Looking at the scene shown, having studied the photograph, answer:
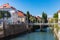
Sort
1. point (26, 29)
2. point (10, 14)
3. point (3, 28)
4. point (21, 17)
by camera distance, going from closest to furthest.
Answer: point (3, 28) → point (26, 29) → point (10, 14) → point (21, 17)

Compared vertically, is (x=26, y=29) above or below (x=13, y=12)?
below

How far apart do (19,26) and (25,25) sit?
8.03 m

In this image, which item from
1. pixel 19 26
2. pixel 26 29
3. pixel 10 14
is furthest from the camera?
pixel 10 14

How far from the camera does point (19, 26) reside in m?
58.2

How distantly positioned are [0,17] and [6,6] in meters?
15.6

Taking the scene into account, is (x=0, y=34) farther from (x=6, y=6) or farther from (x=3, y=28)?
(x=6, y=6)

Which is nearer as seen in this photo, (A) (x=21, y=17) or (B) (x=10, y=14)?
(B) (x=10, y=14)

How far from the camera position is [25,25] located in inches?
2601

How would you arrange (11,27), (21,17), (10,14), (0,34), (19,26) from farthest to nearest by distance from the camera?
(21,17)
(10,14)
(19,26)
(11,27)
(0,34)

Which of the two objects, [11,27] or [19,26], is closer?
[11,27]

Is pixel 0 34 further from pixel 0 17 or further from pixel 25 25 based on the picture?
pixel 25 25

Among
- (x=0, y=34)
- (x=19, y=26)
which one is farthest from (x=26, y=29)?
(x=0, y=34)

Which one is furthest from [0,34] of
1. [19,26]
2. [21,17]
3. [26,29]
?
[21,17]

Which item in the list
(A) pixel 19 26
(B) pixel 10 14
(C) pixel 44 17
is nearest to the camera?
(A) pixel 19 26
